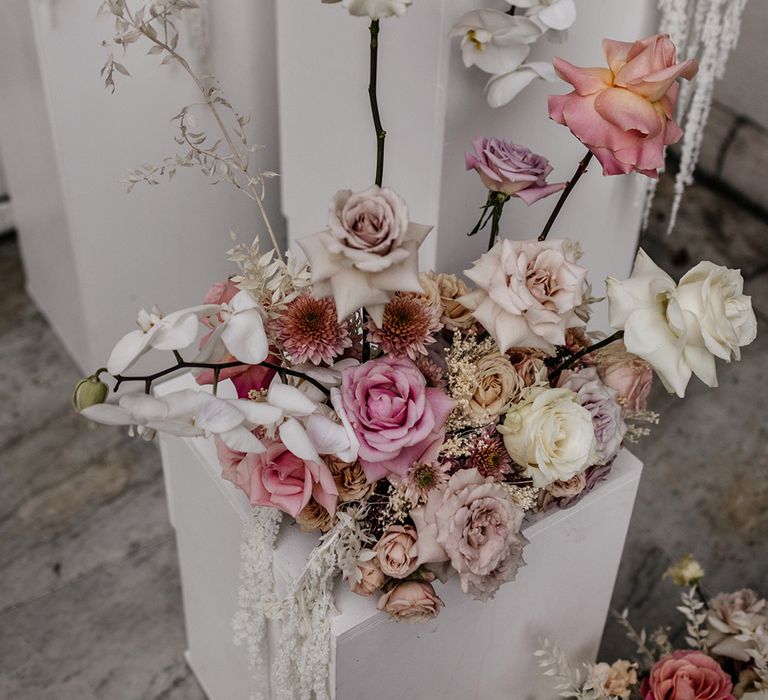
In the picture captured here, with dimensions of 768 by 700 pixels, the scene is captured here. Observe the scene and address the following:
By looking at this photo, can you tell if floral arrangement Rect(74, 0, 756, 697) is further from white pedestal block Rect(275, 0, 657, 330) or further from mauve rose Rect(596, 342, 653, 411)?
white pedestal block Rect(275, 0, 657, 330)

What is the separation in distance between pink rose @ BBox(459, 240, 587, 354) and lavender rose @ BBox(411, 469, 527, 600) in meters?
0.16

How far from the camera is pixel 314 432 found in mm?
911

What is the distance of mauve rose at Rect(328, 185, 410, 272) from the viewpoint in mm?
812

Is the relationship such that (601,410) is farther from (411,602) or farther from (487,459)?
(411,602)

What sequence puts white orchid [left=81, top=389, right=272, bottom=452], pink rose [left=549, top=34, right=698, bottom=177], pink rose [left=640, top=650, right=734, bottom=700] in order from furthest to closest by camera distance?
pink rose [left=640, top=650, right=734, bottom=700] → pink rose [left=549, top=34, right=698, bottom=177] → white orchid [left=81, top=389, right=272, bottom=452]

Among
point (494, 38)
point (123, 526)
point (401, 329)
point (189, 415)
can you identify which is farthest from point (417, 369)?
point (123, 526)

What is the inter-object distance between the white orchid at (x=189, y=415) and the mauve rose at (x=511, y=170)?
14.2 inches

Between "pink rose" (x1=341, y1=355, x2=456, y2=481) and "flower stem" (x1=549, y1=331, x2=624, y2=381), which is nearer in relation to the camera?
"pink rose" (x1=341, y1=355, x2=456, y2=481)

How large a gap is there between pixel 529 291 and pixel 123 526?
4.36 feet

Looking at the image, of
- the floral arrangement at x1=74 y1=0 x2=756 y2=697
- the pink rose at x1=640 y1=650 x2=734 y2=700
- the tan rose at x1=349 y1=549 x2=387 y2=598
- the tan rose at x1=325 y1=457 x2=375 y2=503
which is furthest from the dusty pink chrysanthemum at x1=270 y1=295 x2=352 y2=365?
the pink rose at x1=640 y1=650 x2=734 y2=700

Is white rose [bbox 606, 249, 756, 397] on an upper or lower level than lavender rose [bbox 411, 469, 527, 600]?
upper

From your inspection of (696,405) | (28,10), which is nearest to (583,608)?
(696,405)

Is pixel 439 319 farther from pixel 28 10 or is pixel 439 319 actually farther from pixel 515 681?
pixel 28 10

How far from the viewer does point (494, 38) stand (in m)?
1.03
